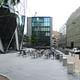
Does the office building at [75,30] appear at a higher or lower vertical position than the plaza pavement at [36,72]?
higher

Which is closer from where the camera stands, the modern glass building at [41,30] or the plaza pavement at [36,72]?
the plaza pavement at [36,72]

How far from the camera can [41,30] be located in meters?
111

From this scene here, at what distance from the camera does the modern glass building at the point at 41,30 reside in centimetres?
11000

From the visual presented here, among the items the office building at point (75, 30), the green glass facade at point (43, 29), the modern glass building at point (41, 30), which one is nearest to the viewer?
the office building at point (75, 30)

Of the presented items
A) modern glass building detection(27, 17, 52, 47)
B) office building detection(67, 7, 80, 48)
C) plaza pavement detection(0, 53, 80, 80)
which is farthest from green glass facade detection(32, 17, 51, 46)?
plaza pavement detection(0, 53, 80, 80)

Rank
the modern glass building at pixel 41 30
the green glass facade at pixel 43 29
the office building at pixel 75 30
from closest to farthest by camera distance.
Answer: the office building at pixel 75 30 < the modern glass building at pixel 41 30 < the green glass facade at pixel 43 29

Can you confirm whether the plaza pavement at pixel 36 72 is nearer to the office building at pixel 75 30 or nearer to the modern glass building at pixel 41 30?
the office building at pixel 75 30

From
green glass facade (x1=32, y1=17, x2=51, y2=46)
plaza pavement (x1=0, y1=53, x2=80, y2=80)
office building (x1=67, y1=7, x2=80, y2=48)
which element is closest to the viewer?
plaza pavement (x1=0, y1=53, x2=80, y2=80)

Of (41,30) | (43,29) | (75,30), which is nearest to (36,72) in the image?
(75,30)

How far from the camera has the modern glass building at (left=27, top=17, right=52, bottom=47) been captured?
110000mm

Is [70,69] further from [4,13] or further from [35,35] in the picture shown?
[35,35]

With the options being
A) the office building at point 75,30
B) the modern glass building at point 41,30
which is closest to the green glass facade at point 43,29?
the modern glass building at point 41,30

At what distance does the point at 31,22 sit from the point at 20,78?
103 meters

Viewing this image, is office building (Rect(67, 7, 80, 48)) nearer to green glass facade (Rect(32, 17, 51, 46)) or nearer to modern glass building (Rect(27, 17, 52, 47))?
modern glass building (Rect(27, 17, 52, 47))
